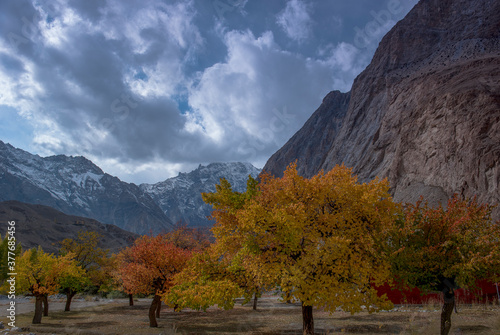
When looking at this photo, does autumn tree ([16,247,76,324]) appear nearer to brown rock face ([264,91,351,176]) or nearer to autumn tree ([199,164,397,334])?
autumn tree ([199,164,397,334])

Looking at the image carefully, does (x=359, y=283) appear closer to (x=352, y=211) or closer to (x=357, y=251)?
(x=357, y=251)

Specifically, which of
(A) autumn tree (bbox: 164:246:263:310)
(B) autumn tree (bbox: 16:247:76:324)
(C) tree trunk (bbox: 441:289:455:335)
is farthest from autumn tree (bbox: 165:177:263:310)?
(B) autumn tree (bbox: 16:247:76:324)

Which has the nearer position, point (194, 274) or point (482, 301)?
point (194, 274)

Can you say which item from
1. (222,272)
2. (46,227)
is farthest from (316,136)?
(222,272)

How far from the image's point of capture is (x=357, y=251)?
14.5 m

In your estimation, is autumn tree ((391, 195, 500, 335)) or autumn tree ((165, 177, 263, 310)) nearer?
autumn tree ((391, 195, 500, 335))

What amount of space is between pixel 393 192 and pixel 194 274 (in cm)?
5762

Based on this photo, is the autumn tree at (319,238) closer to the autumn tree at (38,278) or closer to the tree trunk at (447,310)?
the tree trunk at (447,310)

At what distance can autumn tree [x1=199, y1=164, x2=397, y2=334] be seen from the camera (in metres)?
13.0

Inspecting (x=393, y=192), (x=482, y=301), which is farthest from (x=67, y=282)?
(x=393, y=192)

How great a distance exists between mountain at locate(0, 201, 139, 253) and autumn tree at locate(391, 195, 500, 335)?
435ft

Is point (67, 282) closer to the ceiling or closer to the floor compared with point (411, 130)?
closer to the floor

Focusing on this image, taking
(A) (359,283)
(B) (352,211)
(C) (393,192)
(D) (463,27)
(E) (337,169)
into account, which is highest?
(D) (463,27)

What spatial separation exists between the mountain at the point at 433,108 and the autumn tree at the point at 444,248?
1560 inches
